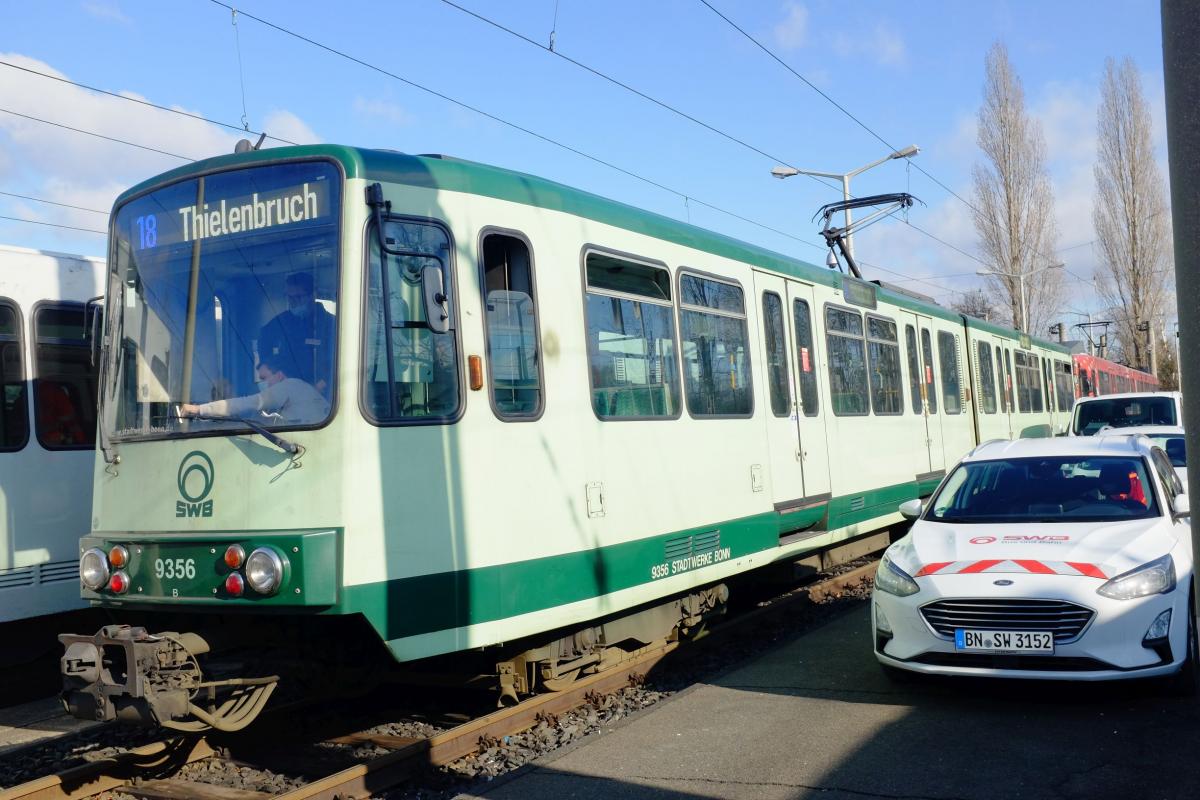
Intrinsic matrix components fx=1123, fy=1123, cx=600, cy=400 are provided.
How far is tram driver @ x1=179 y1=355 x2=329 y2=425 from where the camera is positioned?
560 centimetres

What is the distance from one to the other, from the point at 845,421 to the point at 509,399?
5377mm

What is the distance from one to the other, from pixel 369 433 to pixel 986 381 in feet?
43.8

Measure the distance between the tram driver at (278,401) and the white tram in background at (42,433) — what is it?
3.47m

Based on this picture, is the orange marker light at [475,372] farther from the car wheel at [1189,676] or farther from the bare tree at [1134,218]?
the bare tree at [1134,218]

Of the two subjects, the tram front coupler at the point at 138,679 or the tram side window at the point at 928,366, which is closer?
the tram front coupler at the point at 138,679

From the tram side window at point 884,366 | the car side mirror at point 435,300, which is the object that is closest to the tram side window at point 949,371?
the tram side window at point 884,366

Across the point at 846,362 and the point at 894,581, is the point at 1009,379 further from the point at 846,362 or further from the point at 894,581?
the point at 894,581

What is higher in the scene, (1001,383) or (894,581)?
(1001,383)

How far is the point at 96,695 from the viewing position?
5.39 meters

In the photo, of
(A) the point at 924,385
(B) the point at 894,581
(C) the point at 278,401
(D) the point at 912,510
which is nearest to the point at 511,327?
(C) the point at 278,401

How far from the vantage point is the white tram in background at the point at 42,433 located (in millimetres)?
8688

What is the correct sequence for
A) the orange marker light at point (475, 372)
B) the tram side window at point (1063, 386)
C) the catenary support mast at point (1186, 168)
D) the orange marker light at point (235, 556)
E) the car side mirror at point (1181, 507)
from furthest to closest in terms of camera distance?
the tram side window at point (1063, 386), the car side mirror at point (1181, 507), the orange marker light at point (475, 372), the orange marker light at point (235, 556), the catenary support mast at point (1186, 168)

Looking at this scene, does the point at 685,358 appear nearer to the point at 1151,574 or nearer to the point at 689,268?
the point at 689,268

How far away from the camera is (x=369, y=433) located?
5574 mm
